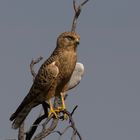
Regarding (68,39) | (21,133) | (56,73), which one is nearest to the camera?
(21,133)

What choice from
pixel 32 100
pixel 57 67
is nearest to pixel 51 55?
pixel 57 67

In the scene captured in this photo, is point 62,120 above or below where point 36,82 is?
below

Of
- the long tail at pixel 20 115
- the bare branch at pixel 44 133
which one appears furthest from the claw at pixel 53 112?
the bare branch at pixel 44 133

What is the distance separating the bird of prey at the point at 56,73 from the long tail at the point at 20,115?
0.08 m

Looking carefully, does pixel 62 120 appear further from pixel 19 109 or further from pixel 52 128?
pixel 52 128

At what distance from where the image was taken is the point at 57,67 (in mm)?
7895

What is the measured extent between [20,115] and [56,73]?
37.5 inches

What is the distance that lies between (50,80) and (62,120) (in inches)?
34.4

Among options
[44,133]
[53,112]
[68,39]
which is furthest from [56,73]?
[44,133]

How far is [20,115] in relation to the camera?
23.8ft

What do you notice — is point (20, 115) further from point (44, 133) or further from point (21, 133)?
point (44, 133)

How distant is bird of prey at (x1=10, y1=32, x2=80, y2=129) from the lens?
305 inches

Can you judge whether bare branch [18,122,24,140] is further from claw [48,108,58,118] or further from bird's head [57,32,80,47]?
bird's head [57,32,80,47]

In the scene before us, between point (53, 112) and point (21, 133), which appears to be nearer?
point (21, 133)
